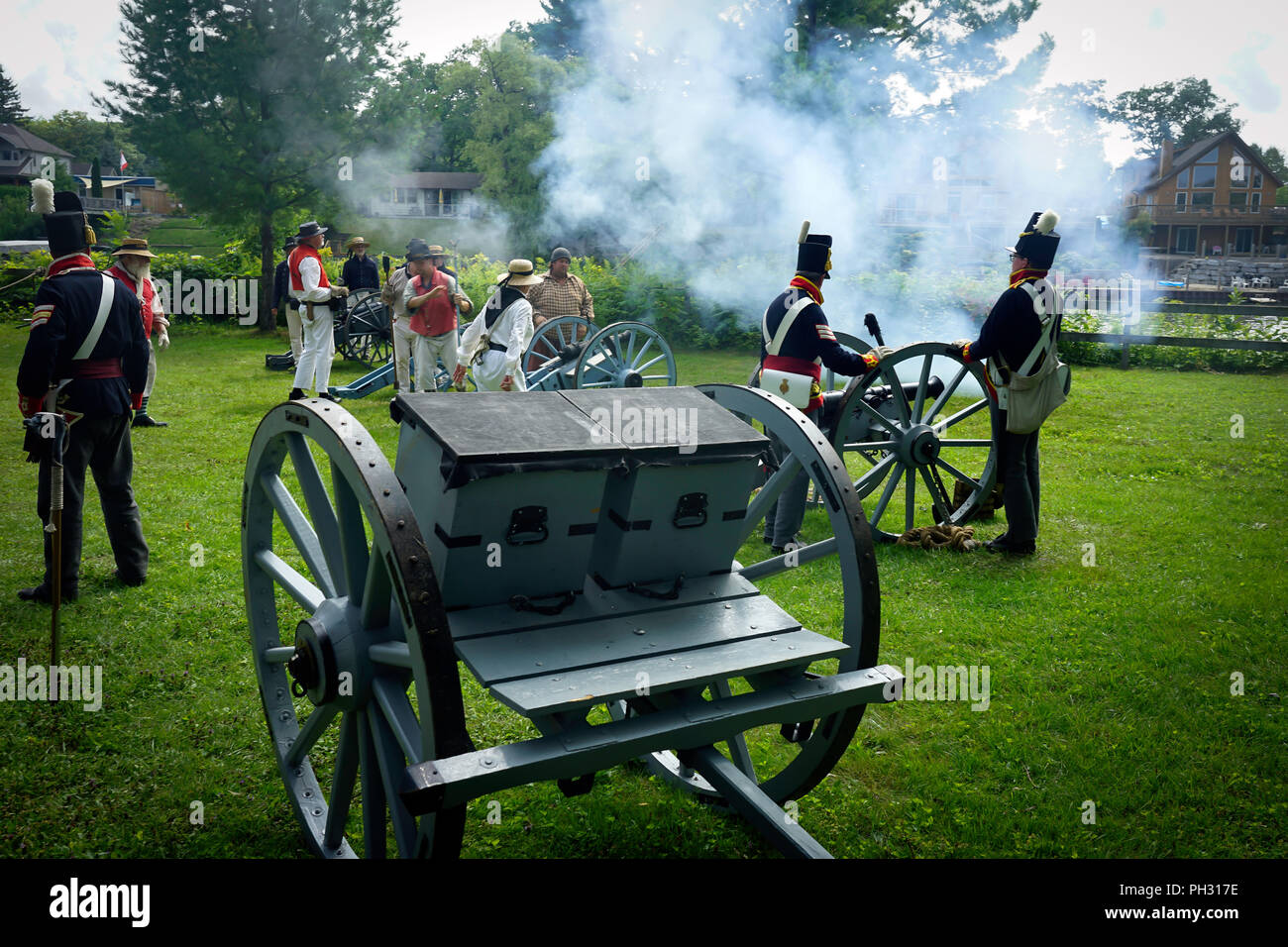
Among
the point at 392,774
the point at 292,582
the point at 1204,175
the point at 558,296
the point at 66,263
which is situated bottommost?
the point at 392,774

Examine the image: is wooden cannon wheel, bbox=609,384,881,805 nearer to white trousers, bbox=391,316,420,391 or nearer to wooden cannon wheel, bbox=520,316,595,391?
wooden cannon wheel, bbox=520,316,595,391

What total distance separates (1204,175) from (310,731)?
173ft

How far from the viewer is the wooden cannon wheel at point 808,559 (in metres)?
2.75

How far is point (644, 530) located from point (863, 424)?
4388 mm

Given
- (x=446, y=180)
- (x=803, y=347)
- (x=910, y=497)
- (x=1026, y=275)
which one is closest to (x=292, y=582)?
(x=803, y=347)

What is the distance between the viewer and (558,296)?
9945 mm

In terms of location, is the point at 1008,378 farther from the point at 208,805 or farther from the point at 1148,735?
the point at 208,805

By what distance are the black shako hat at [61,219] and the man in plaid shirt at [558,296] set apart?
5157 millimetres

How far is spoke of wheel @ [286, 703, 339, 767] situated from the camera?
2728mm

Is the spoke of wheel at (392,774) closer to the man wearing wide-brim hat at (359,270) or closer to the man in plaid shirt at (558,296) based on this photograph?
the man in plaid shirt at (558,296)

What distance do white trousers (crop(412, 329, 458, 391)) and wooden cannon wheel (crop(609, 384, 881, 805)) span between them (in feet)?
23.0

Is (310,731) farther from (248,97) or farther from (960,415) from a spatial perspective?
(248,97)

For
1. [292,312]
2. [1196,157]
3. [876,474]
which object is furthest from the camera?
[1196,157]

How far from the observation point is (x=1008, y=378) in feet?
19.7
